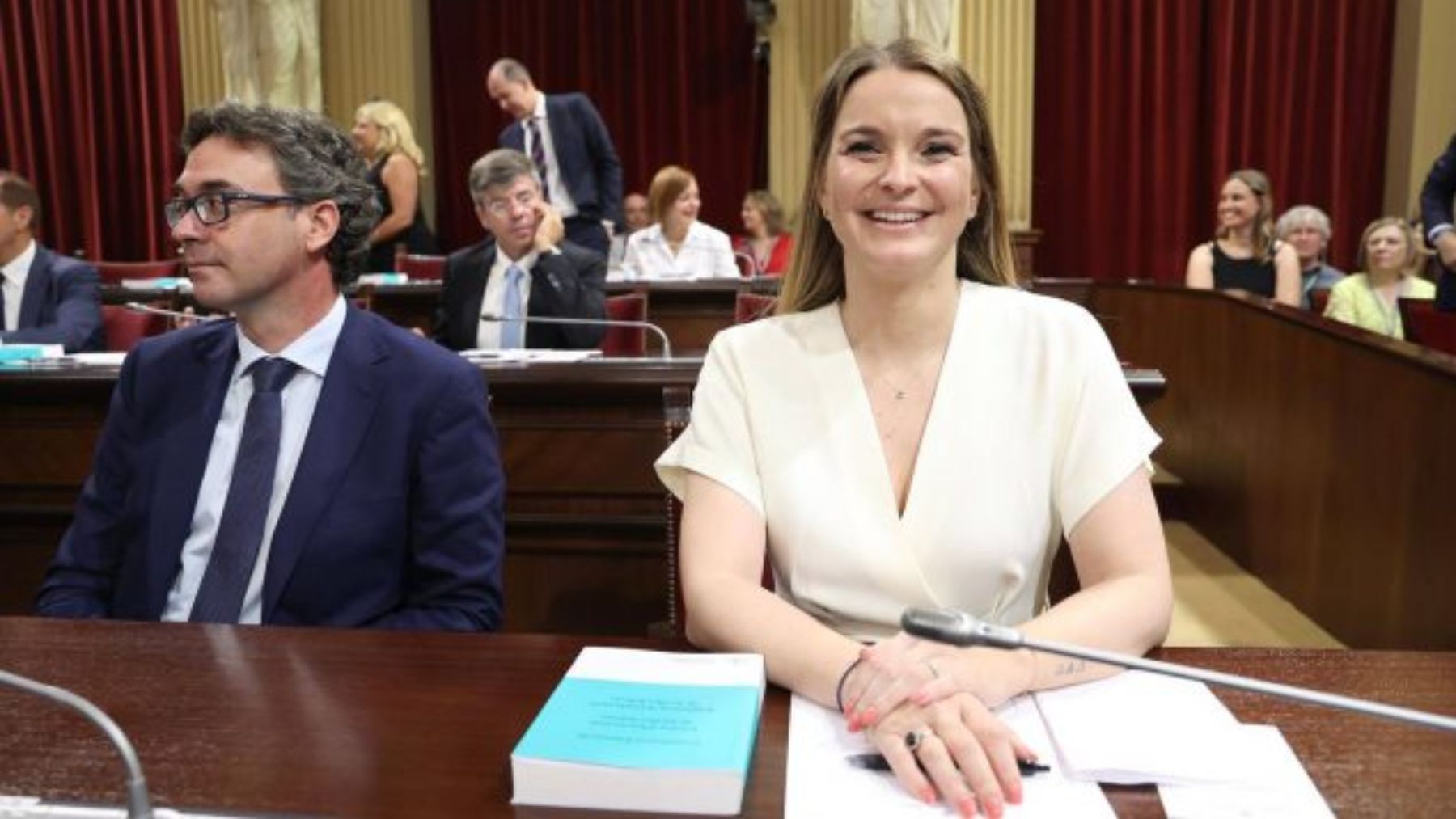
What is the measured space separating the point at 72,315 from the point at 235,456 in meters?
2.83

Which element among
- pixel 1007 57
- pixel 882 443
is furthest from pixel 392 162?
pixel 882 443

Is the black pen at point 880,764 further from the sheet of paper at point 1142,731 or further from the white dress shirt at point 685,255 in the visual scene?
the white dress shirt at point 685,255

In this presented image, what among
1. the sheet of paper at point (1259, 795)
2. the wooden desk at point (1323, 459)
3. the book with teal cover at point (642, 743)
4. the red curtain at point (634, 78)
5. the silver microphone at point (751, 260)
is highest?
the red curtain at point (634, 78)

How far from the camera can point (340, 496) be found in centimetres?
175

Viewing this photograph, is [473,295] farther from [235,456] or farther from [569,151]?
[235,456]

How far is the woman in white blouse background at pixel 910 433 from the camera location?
1.47 m

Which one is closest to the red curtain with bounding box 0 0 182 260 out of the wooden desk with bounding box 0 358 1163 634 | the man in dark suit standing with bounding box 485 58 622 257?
the man in dark suit standing with bounding box 485 58 622 257

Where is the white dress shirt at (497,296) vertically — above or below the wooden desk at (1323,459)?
above

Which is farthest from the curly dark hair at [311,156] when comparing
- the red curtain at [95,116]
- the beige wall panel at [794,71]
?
the red curtain at [95,116]

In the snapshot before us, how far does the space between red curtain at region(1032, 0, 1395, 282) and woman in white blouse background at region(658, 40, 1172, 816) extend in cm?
759

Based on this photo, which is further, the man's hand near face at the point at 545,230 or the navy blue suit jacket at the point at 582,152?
the navy blue suit jacket at the point at 582,152

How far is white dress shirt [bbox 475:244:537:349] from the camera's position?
4.41 m

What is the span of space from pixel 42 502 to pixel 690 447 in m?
2.25

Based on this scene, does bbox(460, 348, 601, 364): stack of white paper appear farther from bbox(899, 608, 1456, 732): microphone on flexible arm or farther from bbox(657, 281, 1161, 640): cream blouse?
bbox(899, 608, 1456, 732): microphone on flexible arm
